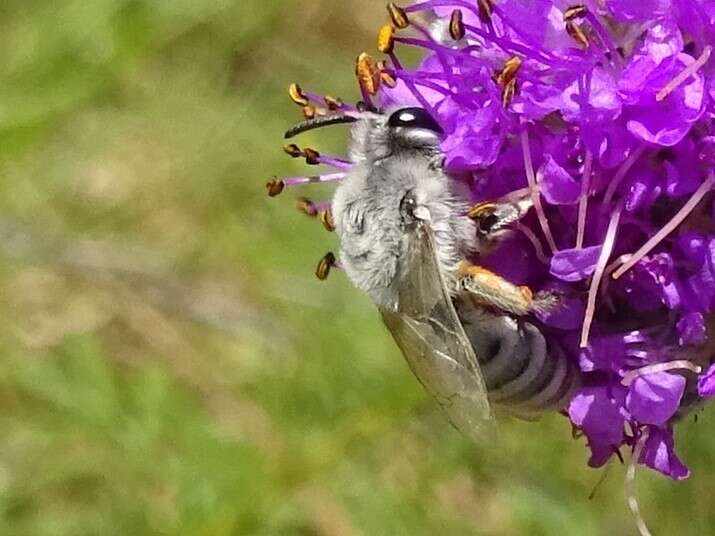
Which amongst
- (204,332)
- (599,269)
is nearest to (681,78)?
(599,269)

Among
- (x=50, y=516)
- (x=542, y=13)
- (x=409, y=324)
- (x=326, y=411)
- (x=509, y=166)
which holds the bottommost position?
(x=50, y=516)

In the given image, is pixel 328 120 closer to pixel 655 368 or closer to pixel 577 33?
pixel 577 33

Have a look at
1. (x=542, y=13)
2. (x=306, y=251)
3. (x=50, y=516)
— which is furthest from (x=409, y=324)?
(x=50, y=516)

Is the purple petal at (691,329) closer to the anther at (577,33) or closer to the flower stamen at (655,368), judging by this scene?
the flower stamen at (655,368)

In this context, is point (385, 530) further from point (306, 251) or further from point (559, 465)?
point (306, 251)

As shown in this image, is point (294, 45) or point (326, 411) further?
point (294, 45)

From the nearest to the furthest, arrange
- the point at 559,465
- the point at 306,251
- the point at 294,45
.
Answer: the point at 559,465
the point at 306,251
the point at 294,45

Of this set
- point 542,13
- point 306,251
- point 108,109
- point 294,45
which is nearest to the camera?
point 542,13
